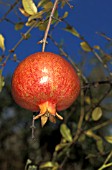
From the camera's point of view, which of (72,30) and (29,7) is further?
(72,30)

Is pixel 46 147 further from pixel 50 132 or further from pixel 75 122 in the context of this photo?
pixel 75 122

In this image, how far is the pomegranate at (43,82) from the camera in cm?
95

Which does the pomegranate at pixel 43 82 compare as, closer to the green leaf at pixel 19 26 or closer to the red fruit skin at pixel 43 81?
the red fruit skin at pixel 43 81

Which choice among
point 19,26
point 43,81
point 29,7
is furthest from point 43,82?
point 19,26

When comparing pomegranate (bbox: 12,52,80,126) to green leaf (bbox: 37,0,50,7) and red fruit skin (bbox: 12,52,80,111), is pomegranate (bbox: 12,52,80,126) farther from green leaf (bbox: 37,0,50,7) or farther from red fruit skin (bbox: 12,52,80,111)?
green leaf (bbox: 37,0,50,7)

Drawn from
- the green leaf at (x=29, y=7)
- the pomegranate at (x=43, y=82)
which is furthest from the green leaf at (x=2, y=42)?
the pomegranate at (x=43, y=82)

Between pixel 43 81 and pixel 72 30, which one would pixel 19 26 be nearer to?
pixel 72 30

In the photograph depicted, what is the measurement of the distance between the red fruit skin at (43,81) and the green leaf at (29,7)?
230 millimetres

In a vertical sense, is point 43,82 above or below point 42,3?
below

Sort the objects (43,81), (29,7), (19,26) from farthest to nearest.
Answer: (19,26) → (29,7) → (43,81)

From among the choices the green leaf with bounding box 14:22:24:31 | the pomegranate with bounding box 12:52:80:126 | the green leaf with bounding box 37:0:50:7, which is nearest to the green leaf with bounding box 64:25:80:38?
the green leaf with bounding box 14:22:24:31

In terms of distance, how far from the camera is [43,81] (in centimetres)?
94

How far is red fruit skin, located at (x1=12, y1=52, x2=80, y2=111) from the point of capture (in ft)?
3.12

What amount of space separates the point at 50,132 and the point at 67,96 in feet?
10.4
